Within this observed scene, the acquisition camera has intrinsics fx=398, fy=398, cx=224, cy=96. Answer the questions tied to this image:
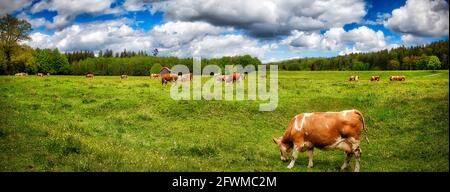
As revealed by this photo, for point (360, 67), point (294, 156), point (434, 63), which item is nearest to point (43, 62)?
point (360, 67)

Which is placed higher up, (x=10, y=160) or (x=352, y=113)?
(x=352, y=113)

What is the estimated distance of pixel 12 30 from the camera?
60062 millimetres

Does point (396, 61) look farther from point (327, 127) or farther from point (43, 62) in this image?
point (327, 127)

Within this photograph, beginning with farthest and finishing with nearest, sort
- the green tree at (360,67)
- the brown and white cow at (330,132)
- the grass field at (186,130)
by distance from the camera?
the green tree at (360,67)
the grass field at (186,130)
the brown and white cow at (330,132)

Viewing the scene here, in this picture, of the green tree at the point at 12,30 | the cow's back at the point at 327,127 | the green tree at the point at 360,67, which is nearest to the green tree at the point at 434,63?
the green tree at the point at 360,67

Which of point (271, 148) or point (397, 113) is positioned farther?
point (397, 113)

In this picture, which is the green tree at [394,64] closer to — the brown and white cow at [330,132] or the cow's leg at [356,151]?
the brown and white cow at [330,132]

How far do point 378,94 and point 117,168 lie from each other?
2413 centimetres

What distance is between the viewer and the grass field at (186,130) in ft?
48.0

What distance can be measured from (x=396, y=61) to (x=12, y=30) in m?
103

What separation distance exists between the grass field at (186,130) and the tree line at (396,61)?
74.3m

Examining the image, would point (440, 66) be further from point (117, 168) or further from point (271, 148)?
point (117, 168)

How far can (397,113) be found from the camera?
25.0 m
